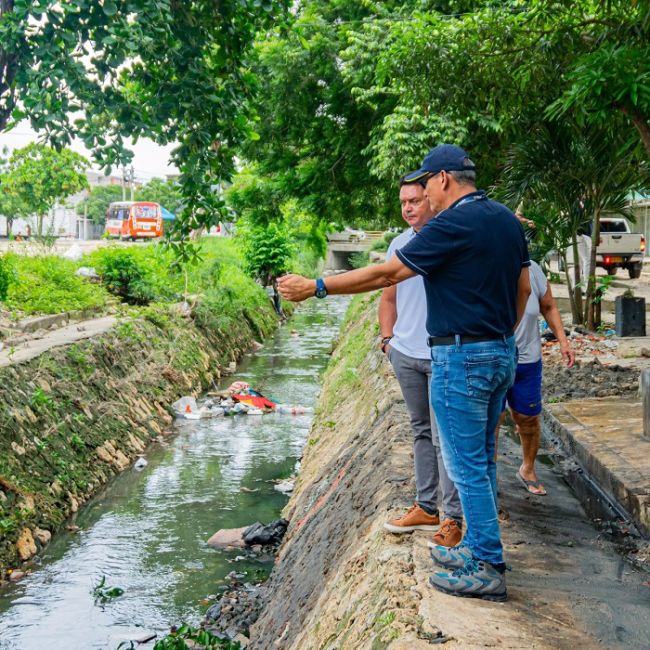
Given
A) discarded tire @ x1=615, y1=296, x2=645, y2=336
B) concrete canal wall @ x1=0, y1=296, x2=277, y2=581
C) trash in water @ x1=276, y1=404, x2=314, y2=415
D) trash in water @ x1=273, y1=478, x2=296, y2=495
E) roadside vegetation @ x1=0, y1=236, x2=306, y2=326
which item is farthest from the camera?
roadside vegetation @ x1=0, y1=236, x2=306, y2=326

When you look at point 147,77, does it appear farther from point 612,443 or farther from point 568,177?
point 568,177

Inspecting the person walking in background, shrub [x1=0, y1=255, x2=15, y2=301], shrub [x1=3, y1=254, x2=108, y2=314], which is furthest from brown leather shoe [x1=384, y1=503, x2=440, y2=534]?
shrub [x1=3, y1=254, x2=108, y2=314]

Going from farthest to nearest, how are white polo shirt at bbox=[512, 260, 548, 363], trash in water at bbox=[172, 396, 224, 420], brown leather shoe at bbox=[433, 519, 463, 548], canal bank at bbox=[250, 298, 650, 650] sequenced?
trash in water at bbox=[172, 396, 224, 420], white polo shirt at bbox=[512, 260, 548, 363], brown leather shoe at bbox=[433, 519, 463, 548], canal bank at bbox=[250, 298, 650, 650]

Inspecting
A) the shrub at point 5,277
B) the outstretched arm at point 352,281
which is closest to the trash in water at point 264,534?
the outstretched arm at point 352,281

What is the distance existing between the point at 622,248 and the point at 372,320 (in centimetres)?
1251

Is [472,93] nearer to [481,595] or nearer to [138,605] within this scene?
[138,605]

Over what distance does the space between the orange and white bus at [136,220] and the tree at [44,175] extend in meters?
10.3

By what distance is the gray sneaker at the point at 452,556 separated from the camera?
161 inches

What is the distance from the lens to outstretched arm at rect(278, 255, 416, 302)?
12.8 ft

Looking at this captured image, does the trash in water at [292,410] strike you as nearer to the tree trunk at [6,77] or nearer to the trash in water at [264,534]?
the trash in water at [264,534]

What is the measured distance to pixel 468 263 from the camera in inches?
153

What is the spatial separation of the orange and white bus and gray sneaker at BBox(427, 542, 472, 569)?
49.0 m

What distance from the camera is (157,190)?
240ft

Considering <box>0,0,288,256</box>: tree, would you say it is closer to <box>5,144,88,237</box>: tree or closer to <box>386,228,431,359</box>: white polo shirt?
<box>386,228,431,359</box>: white polo shirt
